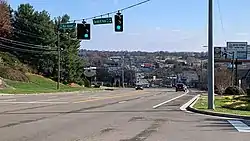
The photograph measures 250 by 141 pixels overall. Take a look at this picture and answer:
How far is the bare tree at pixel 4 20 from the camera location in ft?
287

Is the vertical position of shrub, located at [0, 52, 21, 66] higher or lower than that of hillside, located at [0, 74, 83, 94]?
higher

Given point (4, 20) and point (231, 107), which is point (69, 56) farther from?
point (231, 107)

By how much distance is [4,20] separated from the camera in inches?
3497

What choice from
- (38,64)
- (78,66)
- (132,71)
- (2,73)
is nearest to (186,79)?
(132,71)

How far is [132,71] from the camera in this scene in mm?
183375

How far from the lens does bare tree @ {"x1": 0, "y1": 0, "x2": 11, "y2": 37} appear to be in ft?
287

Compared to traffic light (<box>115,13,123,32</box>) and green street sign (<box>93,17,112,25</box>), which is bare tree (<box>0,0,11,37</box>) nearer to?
green street sign (<box>93,17,112,25</box>)

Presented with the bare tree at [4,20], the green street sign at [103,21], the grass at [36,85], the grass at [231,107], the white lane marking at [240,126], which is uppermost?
the bare tree at [4,20]

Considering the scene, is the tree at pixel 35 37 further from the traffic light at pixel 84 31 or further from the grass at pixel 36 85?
the traffic light at pixel 84 31

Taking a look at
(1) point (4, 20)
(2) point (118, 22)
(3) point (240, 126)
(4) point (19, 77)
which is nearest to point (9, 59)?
(1) point (4, 20)

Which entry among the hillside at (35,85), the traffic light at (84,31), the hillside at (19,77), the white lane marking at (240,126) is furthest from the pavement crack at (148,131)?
the hillside at (19,77)

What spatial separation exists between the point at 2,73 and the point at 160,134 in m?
65.5

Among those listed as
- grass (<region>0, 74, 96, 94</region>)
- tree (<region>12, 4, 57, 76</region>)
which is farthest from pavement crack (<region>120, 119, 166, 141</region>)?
tree (<region>12, 4, 57, 76</region>)

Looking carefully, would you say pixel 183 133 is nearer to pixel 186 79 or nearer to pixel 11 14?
pixel 11 14
